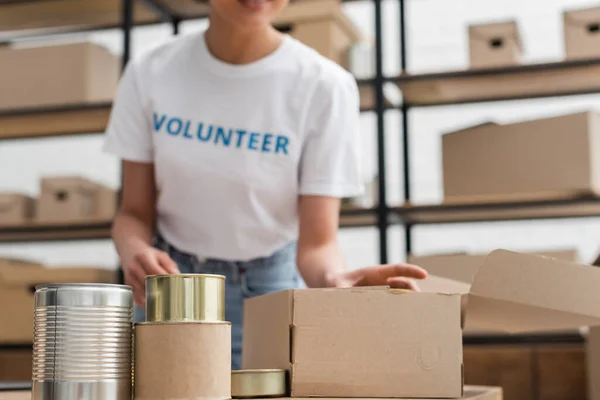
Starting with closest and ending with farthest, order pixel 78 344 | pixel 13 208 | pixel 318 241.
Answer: pixel 78 344 → pixel 318 241 → pixel 13 208

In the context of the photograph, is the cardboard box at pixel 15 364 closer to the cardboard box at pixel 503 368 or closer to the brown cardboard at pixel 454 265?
the cardboard box at pixel 503 368

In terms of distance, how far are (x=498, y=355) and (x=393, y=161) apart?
83 centimetres

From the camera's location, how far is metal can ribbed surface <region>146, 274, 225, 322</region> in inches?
25.5

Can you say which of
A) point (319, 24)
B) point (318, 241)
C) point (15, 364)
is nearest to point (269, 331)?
point (318, 241)

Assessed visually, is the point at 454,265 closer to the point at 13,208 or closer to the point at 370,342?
the point at 370,342

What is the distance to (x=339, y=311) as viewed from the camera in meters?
0.75

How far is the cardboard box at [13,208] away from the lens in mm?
3004

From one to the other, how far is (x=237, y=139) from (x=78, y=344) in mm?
700

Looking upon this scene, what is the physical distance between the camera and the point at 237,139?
1.30 meters

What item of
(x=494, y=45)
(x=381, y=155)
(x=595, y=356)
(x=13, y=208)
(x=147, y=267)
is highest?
(x=494, y=45)

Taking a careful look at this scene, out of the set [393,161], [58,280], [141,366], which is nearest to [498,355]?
[393,161]

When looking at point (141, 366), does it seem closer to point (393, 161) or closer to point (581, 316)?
point (581, 316)

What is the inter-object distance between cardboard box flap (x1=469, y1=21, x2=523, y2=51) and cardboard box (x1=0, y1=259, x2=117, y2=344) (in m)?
1.46

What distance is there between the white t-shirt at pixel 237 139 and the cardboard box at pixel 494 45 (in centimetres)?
142
